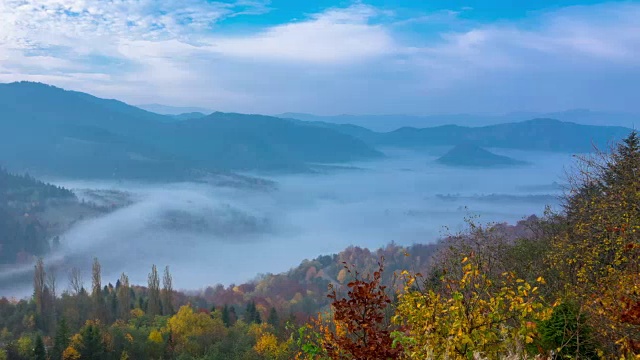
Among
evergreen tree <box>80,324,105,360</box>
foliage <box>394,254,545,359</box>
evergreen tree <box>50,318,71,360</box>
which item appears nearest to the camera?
foliage <box>394,254,545,359</box>

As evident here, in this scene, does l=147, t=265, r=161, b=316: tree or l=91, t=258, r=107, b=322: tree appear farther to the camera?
l=147, t=265, r=161, b=316: tree

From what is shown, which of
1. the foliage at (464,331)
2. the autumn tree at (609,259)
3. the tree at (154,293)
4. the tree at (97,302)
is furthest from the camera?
the tree at (154,293)

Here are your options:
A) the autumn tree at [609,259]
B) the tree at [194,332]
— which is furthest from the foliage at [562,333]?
the tree at [194,332]

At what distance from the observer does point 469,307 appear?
6742 mm

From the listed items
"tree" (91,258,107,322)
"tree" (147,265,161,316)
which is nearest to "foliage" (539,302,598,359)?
"tree" (91,258,107,322)

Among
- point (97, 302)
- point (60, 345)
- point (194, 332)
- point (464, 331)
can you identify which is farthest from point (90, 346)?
point (464, 331)

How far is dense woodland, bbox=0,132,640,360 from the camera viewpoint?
663 cm

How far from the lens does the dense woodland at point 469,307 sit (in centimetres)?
663

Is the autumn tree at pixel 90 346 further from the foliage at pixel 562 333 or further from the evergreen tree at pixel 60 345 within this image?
the foliage at pixel 562 333

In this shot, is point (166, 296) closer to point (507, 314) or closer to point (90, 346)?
point (90, 346)

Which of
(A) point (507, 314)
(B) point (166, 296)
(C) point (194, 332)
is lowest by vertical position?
(C) point (194, 332)

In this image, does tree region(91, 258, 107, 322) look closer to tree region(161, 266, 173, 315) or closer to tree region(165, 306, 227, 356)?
tree region(161, 266, 173, 315)

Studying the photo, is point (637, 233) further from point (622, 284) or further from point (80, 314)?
point (80, 314)

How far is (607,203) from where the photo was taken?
1466cm
